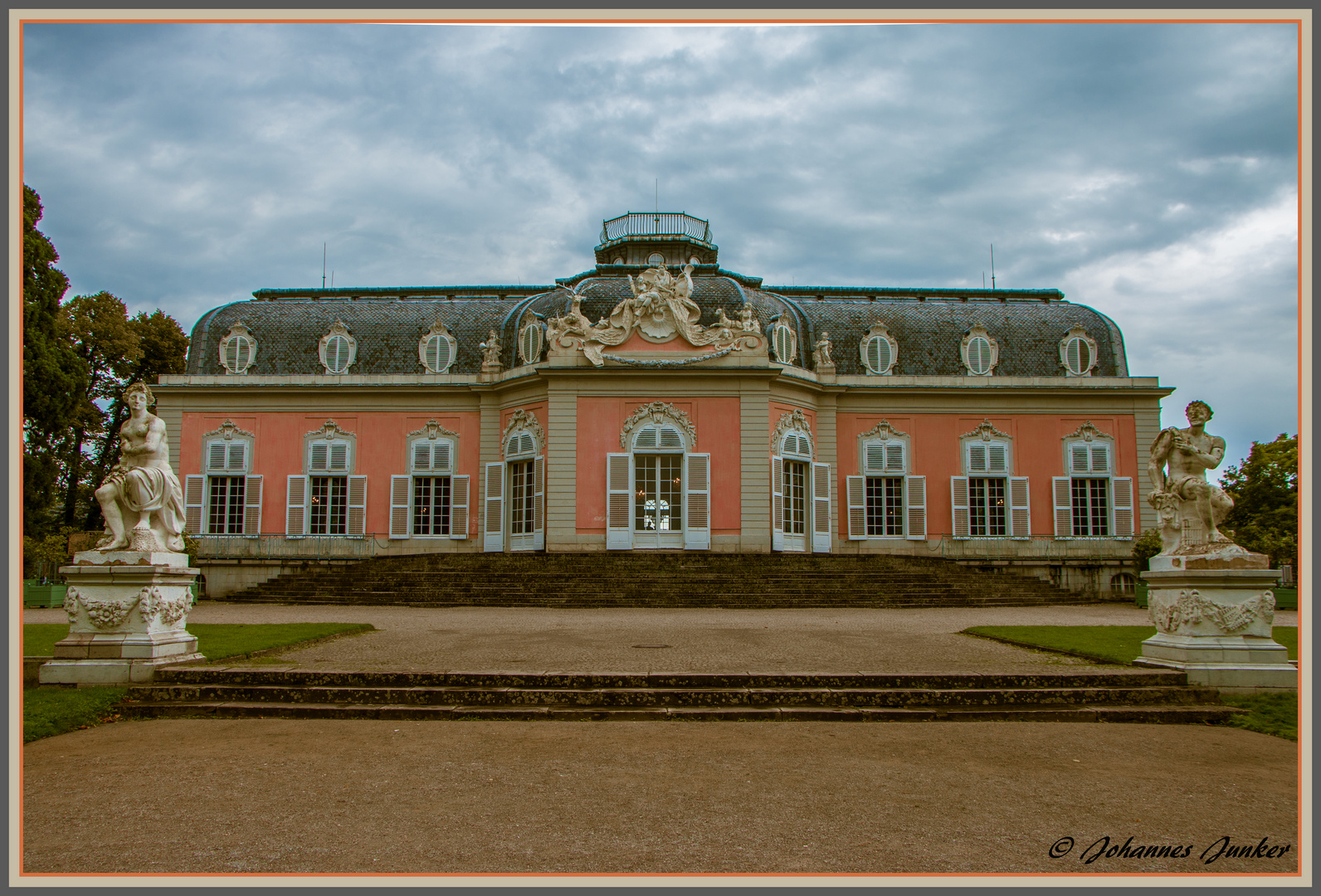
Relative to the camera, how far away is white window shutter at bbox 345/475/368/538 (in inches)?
1043

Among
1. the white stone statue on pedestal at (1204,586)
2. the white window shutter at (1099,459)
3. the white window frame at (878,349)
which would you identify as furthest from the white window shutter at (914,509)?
the white stone statue on pedestal at (1204,586)

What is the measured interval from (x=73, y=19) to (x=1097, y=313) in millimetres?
29426

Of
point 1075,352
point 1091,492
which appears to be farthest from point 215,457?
point 1075,352

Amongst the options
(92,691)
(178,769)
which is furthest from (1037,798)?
(92,691)

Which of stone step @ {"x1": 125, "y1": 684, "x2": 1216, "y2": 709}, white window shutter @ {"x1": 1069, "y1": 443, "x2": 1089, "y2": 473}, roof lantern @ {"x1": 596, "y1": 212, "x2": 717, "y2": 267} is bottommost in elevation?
stone step @ {"x1": 125, "y1": 684, "x2": 1216, "y2": 709}

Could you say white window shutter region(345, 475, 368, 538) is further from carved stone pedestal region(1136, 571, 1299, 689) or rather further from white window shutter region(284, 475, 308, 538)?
carved stone pedestal region(1136, 571, 1299, 689)

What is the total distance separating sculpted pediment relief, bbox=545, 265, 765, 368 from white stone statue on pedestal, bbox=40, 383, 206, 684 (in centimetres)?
1516

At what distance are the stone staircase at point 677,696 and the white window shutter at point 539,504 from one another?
50.1 feet

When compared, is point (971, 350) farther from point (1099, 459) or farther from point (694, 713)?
point (694, 713)

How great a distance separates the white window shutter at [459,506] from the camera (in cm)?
2630

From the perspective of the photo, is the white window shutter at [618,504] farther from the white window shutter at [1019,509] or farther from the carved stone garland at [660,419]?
the white window shutter at [1019,509]

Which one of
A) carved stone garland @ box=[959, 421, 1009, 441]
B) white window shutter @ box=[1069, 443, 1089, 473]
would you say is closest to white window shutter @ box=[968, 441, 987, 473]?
carved stone garland @ box=[959, 421, 1009, 441]

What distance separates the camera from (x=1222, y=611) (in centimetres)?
893

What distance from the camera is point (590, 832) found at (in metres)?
4.76
